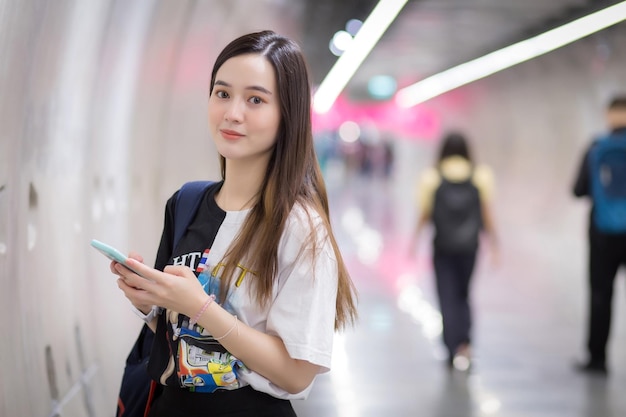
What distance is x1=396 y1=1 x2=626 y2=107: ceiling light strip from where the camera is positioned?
6.12 metres

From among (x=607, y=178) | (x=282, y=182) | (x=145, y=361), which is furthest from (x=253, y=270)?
(x=607, y=178)

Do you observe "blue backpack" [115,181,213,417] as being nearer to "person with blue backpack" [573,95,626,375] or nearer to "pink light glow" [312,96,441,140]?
"person with blue backpack" [573,95,626,375]

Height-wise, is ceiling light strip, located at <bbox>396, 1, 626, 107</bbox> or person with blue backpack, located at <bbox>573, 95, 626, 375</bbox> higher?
ceiling light strip, located at <bbox>396, 1, 626, 107</bbox>

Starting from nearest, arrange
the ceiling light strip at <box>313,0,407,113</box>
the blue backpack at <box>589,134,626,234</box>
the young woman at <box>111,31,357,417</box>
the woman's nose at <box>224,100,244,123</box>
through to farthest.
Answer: the young woman at <box>111,31,357,417</box>, the woman's nose at <box>224,100,244,123</box>, the blue backpack at <box>589,134,626,234</box>, the ceiling light strip at <box>313,0,407,113</box>

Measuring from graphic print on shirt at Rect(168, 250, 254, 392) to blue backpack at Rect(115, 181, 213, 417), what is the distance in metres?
0.16

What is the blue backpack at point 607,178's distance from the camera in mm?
5578

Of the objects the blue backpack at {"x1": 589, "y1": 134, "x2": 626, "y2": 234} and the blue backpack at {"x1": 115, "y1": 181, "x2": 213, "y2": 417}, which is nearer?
the blue backpack at {"x1": 115, "y1": 181, "x2": 213, "y2": 417}

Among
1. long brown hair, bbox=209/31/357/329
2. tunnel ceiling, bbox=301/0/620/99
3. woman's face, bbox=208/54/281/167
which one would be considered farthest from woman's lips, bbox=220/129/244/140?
tunnel ceiling, bbox=301/0/620/99

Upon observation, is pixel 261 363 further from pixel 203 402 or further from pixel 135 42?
pixel 135 42

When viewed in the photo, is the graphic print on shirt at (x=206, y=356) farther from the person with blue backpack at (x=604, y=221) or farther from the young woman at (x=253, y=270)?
the person with blue backpack at (x=604, y=221)

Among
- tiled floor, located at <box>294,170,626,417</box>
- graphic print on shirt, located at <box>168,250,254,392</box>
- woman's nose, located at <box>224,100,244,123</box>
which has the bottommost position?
tiled floor, located at <box>294,170,626,417</box>

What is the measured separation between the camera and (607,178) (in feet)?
18.7

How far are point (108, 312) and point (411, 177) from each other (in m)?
24.5

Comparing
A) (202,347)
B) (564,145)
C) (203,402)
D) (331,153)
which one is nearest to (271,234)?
(202,347)
